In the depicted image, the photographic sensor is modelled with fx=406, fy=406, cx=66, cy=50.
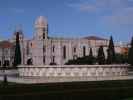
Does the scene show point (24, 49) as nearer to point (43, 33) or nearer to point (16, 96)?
point (43, 33)

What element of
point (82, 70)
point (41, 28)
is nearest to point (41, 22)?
point (41, 28)

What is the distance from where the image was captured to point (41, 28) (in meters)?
122

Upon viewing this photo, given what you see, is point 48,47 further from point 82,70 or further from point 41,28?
point 82,70

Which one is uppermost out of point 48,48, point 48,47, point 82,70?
point 48,47

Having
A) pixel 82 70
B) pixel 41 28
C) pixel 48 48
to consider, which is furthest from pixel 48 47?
pixel 82 70

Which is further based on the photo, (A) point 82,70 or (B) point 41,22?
(B) point 41,22

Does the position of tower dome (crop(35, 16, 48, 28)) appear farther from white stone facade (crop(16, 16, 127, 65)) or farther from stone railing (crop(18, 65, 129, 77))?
stone railing (crop(18, 65, 129, 77))

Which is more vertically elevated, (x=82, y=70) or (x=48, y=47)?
(x=48, y=47)

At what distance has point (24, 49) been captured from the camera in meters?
130

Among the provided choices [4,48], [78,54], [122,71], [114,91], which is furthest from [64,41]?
[114,91]

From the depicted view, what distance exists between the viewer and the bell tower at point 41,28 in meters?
122

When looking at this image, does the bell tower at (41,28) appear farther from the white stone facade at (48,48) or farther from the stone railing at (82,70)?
the stone railing at (82,70)

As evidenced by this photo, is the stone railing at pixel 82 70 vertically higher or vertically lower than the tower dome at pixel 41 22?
lower

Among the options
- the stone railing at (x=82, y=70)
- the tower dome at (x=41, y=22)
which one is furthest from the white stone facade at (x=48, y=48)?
the stone railing at (x=82, y=70)
